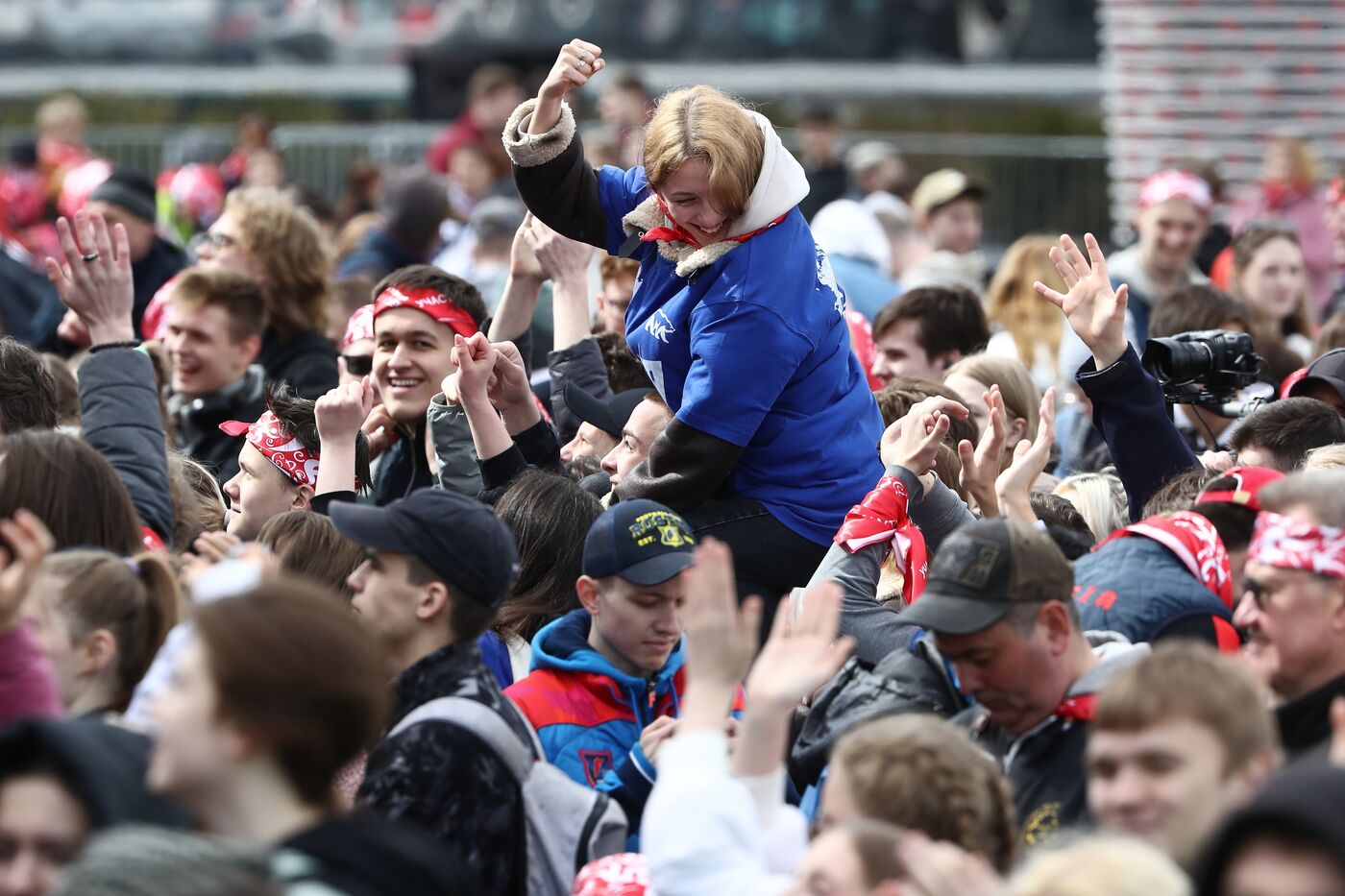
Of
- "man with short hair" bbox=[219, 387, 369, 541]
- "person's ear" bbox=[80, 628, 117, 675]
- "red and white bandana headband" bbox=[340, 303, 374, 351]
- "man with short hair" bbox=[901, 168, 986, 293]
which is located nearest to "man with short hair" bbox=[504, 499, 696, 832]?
"person's ear" bbox=[80, 628, 117, 675]

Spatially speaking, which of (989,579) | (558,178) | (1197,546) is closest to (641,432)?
(558,178)

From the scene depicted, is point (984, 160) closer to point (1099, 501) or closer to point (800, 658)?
point (1099, 501)

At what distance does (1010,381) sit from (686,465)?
5.21 feet

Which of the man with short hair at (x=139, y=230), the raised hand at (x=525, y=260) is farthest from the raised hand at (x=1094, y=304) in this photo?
the man with short hair at (x=139, y=230)

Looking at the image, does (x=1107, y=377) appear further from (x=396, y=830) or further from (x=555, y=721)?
(x=396, y=830)

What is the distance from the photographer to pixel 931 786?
3.32 metres

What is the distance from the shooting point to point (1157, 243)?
9.38 meters

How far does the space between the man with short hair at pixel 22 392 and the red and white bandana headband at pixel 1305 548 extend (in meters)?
3.21

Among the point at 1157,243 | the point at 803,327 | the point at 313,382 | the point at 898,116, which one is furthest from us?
the point at 898,116

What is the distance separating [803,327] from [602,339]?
173cm

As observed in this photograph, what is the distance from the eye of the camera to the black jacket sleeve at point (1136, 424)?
17.4 ft

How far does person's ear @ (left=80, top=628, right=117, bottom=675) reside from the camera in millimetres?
3838

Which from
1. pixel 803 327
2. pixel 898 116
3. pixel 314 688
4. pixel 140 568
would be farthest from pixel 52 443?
pixel 898 116

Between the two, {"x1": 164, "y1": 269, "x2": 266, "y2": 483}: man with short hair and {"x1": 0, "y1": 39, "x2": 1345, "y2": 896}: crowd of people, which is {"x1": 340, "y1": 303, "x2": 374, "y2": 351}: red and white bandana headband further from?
{"x1": 164, "y1": 269, "x2": 266, "y2": 483}: man with short hair
